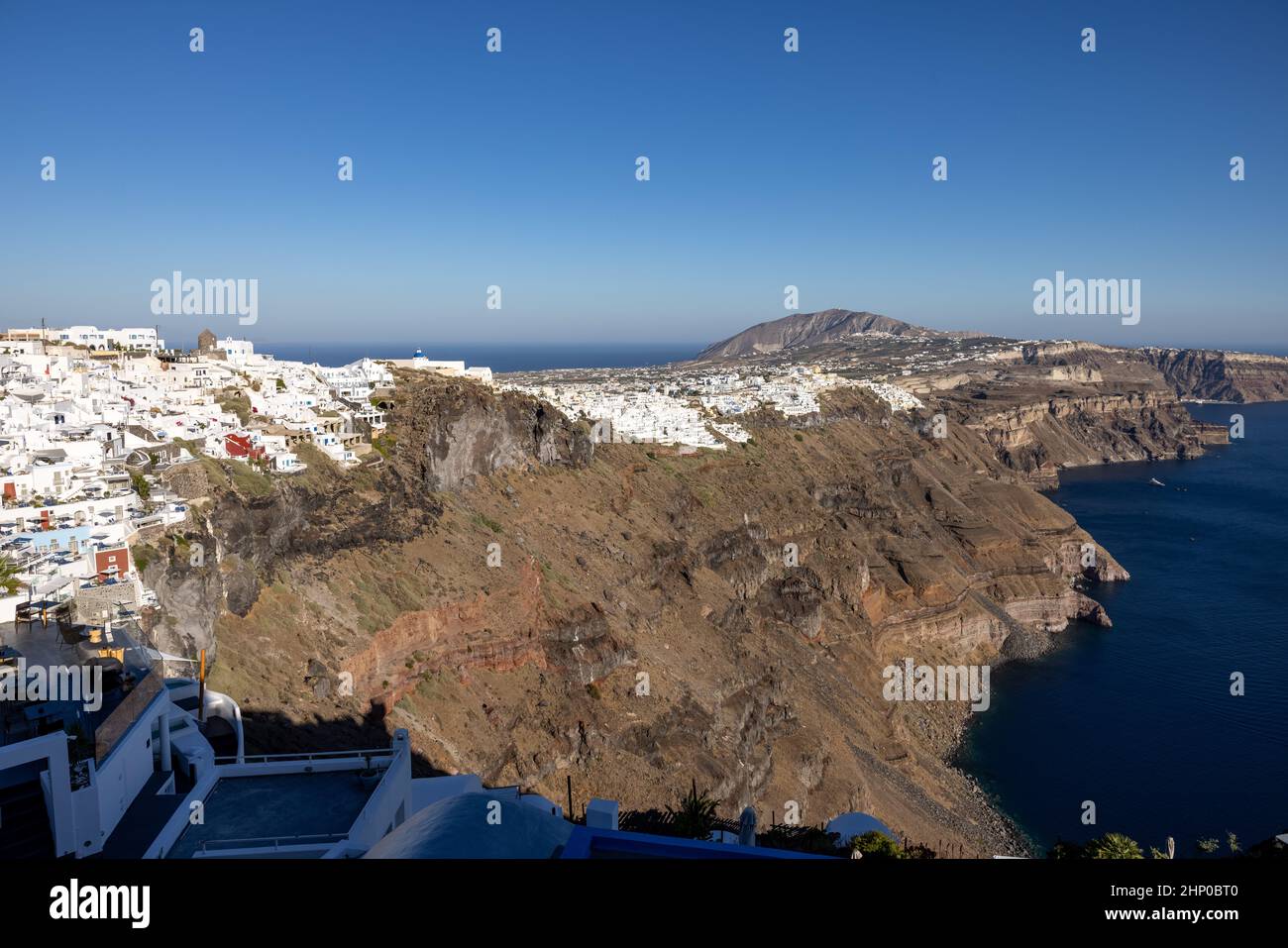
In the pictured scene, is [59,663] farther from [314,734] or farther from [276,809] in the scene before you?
[314,734]

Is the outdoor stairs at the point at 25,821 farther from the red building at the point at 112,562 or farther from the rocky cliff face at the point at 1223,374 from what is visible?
the rocky cliff face at the point at 1223,374

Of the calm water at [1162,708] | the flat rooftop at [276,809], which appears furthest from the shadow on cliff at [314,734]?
the calm water at [1162,708]

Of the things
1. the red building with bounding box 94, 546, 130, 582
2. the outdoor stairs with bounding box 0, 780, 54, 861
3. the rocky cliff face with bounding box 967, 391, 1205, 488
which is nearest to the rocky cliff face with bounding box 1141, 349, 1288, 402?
the rocky cliff face with bounding box 967, 391, 1205, 488

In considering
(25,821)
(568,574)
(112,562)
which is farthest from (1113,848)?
(568,574)

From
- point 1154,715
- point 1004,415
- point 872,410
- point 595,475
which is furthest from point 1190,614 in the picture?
point 1004,415
